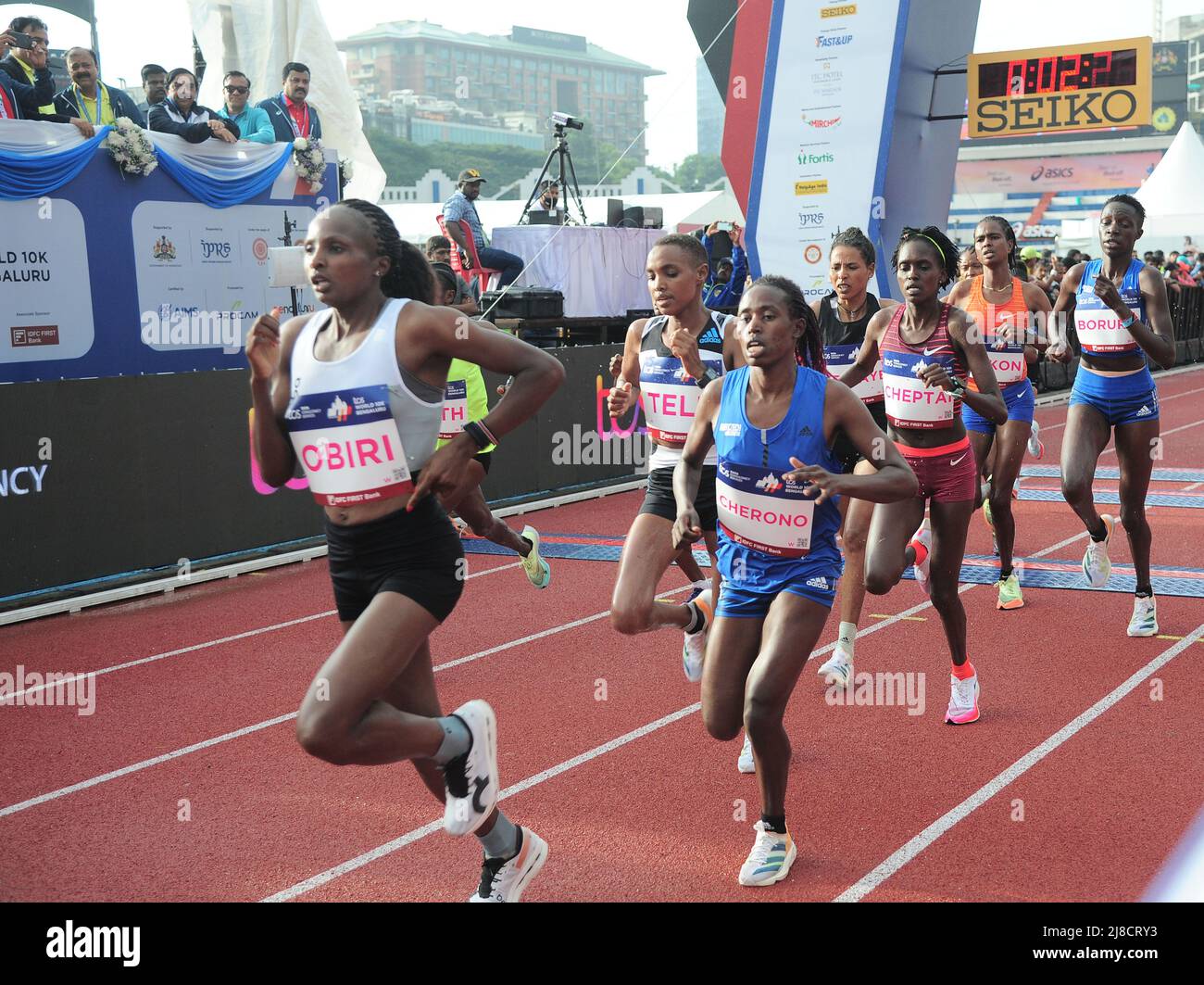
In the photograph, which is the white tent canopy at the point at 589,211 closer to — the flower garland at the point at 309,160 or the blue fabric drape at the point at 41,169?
the flower garland at the point at 309,160

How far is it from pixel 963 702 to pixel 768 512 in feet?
7.02

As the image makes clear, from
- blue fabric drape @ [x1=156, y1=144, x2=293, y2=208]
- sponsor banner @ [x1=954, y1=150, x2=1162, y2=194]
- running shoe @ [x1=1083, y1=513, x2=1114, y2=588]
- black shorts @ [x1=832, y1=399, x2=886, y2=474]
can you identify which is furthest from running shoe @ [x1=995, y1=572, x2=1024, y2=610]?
sponsor banner @ [x1=954, y1=150, x2=1162, y2=194]

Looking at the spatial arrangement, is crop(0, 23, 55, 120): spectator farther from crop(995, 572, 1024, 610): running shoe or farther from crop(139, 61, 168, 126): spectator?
crop(995, 572, 1024, 610): running shoe

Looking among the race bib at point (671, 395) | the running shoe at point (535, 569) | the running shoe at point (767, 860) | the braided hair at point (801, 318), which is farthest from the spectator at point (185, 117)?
the running shoe at point (767, 860)

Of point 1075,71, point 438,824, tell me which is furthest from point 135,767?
point 1075,71

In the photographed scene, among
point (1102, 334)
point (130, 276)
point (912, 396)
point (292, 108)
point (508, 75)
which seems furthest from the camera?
point (508, 75)

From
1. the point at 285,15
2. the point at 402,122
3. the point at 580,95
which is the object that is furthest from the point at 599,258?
the point at 580,95

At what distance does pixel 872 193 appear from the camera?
15.4 metres

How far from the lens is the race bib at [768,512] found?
4.59m

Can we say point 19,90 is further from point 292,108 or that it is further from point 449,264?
point 449,264

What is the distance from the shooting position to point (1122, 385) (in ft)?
25.7

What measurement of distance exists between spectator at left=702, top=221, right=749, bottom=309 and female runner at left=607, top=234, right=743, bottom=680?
9748 mm
